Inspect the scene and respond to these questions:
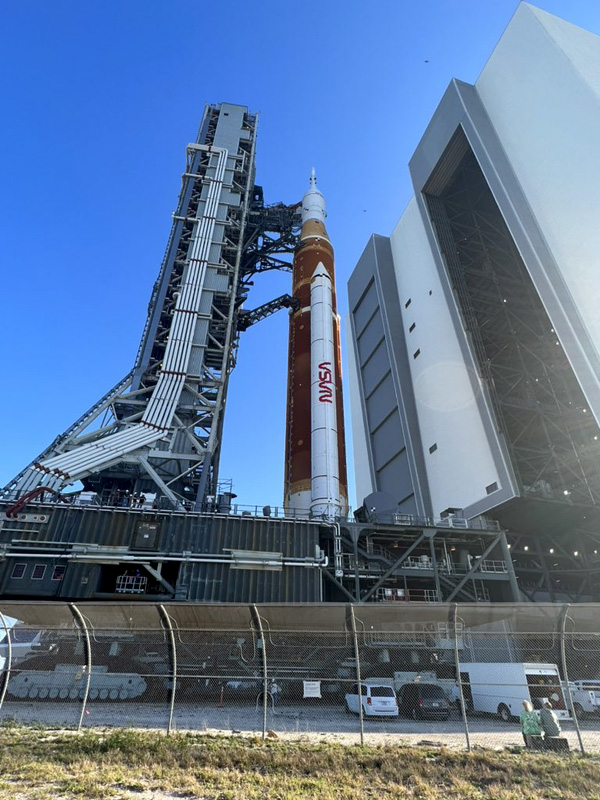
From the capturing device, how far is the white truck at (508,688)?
59.6 feet

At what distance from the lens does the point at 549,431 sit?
4722 cm

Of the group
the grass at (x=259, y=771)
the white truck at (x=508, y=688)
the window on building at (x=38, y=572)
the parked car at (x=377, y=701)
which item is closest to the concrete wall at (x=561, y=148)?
the white truck at (x=508, y=688)

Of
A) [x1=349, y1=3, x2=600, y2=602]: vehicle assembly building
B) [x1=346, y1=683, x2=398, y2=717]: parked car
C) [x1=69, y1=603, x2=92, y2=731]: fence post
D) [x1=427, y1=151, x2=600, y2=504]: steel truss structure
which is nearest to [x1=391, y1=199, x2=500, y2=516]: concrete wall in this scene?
[x1=349, y1=3, x2=600, y2=602]: vehicle assembly building

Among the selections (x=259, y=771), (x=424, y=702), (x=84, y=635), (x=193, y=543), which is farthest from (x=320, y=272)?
(x=259, y=771)

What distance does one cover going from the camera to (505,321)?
5103 cm

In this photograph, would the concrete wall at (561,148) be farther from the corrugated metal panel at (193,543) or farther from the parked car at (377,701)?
the parked car at (377,701)

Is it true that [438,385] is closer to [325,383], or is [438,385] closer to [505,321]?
[505,321]

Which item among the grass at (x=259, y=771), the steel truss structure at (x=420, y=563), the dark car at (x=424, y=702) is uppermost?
the steel truss structure at (x=420, y=563)

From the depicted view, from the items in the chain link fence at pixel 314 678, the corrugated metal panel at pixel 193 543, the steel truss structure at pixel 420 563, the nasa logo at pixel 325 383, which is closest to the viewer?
the chain link fence at pixel 314 678

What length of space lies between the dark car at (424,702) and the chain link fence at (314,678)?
0.16 ft

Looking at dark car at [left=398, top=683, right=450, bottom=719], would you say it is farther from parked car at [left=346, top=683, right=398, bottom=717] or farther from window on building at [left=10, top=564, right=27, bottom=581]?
window on building at [left=10, top=564, right=27, bottom=581]

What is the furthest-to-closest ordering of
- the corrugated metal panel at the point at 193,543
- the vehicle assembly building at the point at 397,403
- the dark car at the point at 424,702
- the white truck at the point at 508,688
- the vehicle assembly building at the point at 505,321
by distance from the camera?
the vehicle assembly building at the point at 505,321
the vehicle assembly building at the point at 397,403
the corrugated metal panel at the point at 193,543
the white truck at the point at 508,688
the dark car at the point at 424,702

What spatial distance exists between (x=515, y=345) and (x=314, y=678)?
4281 centimetres

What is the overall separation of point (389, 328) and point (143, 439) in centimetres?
3107
